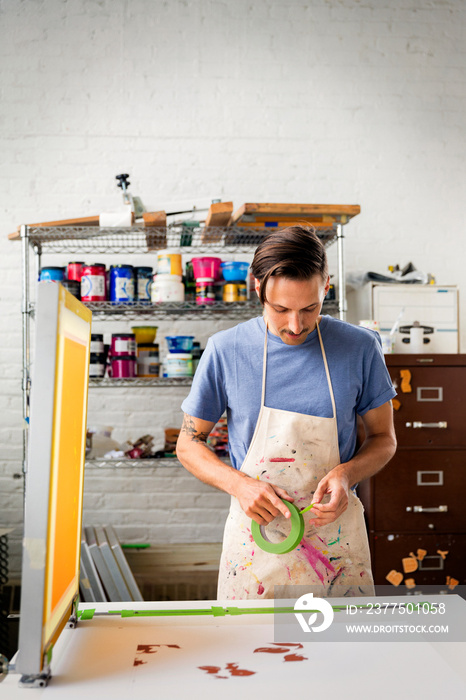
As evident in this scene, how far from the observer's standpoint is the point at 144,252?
3061 mm

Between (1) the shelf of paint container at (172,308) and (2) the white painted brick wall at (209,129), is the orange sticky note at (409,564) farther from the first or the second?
(1) the shelf of paint container at (172,308)

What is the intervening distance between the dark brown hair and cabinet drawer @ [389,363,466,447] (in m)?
1.55

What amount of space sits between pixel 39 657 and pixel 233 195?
9.73 feet

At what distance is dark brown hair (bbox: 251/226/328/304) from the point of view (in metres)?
1.44

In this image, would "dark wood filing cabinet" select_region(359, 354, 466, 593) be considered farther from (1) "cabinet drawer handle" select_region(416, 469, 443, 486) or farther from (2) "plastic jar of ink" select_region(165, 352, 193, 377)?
(2) "plastic jar of ink" select_region(165, 352, 193, 377)

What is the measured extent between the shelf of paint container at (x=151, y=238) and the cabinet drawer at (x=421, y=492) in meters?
1.13

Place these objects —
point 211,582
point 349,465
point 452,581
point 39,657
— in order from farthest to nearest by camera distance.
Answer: point 211,582
point 452,581
point 349,465
point 39,657

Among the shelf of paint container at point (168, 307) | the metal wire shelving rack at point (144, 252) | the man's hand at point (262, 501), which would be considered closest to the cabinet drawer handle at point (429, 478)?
the metal wire shelving rack at point (144, 252)

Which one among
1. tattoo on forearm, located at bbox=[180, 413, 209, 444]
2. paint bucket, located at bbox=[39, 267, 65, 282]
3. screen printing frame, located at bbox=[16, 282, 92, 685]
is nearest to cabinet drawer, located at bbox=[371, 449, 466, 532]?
tattoo on forearm, located at bbox=[180, 413, 209, 444]

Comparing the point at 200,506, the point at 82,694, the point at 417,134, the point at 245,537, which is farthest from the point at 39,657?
the point at 417,134

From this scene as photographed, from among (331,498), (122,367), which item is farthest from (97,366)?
(331,498)

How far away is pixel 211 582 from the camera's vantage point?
342cm

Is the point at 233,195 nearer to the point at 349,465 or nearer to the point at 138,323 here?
the point at 138,323

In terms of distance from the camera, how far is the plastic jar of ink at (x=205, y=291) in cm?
295
